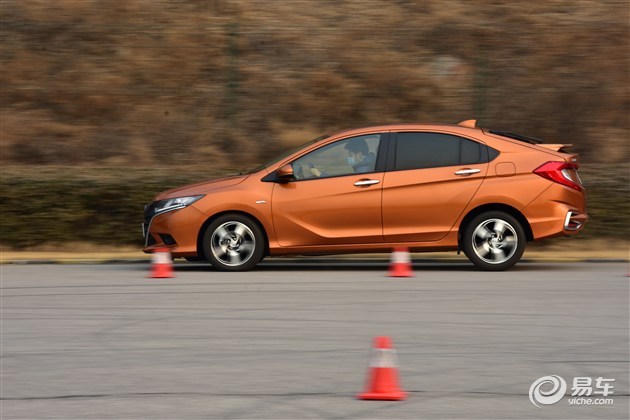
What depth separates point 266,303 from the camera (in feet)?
31.9

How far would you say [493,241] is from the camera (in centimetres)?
1179

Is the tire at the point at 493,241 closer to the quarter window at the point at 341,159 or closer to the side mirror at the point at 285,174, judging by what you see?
the quarter window at the point at 341,159

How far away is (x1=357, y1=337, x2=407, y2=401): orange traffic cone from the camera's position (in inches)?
243

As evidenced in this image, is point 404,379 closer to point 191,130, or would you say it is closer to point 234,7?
point 191,130

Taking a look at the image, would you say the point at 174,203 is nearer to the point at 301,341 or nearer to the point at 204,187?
the point at 204,187

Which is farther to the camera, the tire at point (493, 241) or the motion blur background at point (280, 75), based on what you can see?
the motion blur background at point (280, 75)

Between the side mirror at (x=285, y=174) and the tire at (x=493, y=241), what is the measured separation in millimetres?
2112

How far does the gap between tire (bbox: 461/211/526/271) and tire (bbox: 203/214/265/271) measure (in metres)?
2.41

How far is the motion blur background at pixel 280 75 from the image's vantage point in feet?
60.5

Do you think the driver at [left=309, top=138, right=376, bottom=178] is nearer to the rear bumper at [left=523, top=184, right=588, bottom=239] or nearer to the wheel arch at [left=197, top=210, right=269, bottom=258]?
the wheel arch at [left=197, top=210, right=269, bottom=258]

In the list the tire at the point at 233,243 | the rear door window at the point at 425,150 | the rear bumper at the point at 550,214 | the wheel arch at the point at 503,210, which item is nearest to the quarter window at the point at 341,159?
the rear door window at the point at 425,150

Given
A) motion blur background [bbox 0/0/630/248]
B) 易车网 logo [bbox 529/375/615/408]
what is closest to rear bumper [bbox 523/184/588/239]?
易车网 logo [bbox 529/375/615/408]

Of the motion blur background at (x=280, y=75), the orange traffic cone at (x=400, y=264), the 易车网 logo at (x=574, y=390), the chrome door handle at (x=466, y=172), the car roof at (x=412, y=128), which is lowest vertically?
the 易车网 logo at (x=574, y=390)

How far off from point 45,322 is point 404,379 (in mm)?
3638
